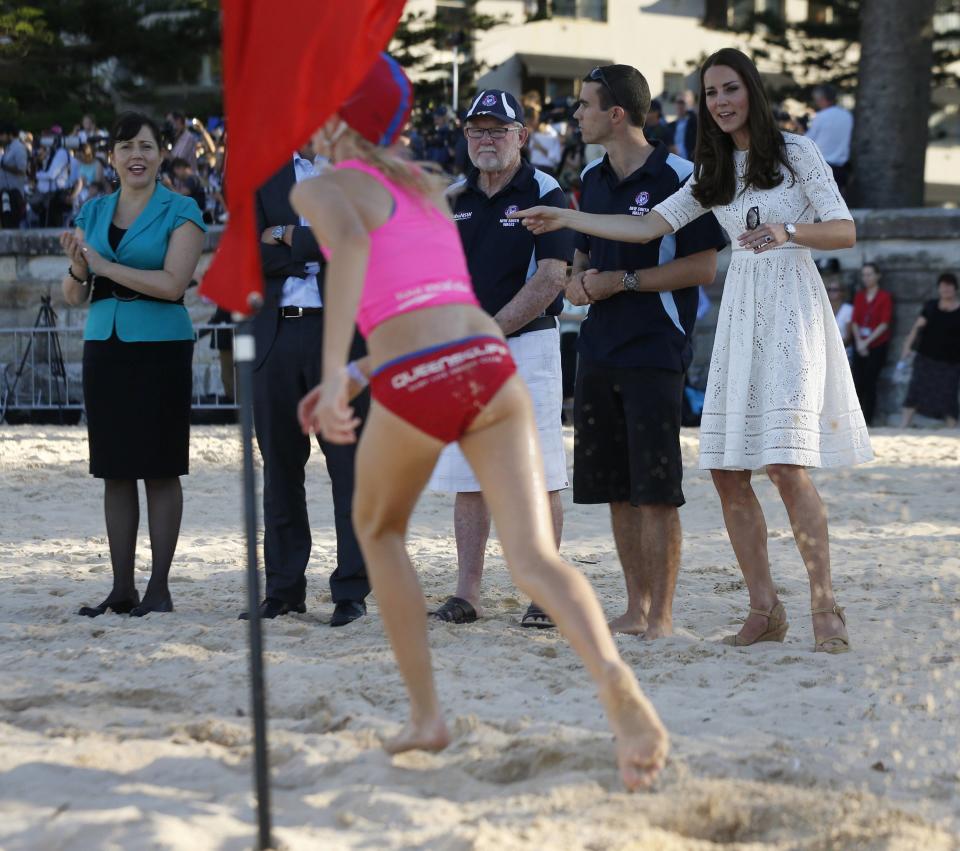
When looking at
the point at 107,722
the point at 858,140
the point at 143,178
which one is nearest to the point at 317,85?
the point at 107,722

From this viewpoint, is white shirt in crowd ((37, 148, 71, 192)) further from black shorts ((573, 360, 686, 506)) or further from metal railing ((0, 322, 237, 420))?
black shorts ((573, 360, 686, 506))

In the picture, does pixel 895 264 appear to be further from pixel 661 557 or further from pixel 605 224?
pixel 605 224

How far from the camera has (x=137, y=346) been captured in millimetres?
6223

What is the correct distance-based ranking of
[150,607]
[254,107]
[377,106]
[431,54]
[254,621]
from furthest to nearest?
[431,54]
[150,607]
[377,106]
[254,107]
[254,621]

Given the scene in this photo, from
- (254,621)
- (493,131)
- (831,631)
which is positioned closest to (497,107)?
(493,131)

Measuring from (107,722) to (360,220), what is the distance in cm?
183

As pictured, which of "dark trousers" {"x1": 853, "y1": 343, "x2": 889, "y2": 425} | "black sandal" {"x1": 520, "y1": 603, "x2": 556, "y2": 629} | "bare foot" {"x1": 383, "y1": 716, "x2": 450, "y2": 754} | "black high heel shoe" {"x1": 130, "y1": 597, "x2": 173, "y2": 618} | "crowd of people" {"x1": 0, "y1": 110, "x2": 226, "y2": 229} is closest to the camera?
"bare foot" {"x1": 383, "y1": 716, "x2": 450, "y2": 754}

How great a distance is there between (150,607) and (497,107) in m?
2.57

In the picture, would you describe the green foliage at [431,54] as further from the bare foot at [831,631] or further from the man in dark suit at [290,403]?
the bare foot at [831,631]

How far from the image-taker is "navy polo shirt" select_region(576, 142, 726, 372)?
5.75 m

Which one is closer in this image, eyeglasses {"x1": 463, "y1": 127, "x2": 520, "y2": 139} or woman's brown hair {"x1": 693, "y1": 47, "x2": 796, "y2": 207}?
woman's brown hair {"x1": 693, "y1": 47, "x2": 796, "y2": 207}

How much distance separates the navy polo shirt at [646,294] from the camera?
18.9 feet

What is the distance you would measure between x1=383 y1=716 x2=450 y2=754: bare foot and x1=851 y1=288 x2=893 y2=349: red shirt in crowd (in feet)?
40.7

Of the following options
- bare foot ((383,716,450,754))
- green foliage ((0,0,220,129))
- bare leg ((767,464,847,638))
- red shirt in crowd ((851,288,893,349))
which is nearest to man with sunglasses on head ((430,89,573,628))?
bare leg ((767,464,847,638))
